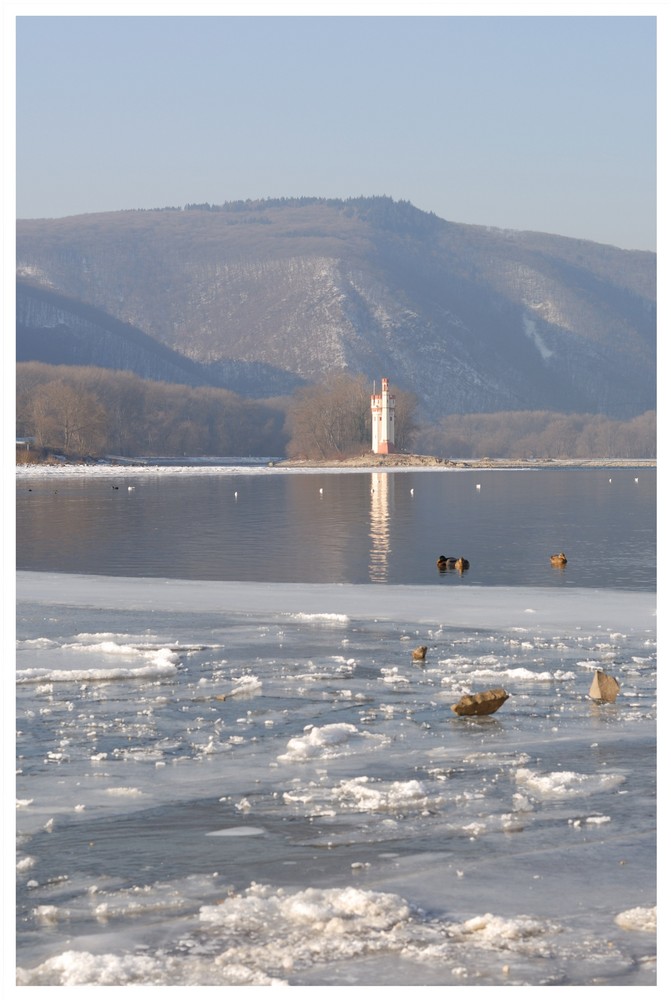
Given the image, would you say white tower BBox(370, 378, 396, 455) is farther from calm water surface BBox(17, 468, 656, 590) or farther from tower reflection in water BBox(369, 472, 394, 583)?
calm water surface BBox(17, 468, 656, 590)

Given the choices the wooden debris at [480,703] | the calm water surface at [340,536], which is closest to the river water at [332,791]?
the wooden debris at [480,703]

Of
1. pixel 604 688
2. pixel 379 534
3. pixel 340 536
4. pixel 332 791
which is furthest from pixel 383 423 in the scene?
pixel 332 791

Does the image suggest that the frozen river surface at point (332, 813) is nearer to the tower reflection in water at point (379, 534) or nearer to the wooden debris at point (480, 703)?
the wooden debris at point (480, 703)

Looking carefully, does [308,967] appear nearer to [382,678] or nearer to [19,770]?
[19,770]

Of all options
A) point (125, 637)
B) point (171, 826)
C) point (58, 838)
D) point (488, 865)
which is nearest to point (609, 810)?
point (488, 865)

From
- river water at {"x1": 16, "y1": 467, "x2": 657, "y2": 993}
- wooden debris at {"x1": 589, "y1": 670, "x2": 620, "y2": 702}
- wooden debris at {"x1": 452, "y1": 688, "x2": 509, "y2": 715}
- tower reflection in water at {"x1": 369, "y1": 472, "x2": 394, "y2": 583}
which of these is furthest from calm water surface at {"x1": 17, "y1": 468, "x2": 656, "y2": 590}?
wooden debris at {"x1": 452, "y1": 688, "x2": 509, "y2": 715}
